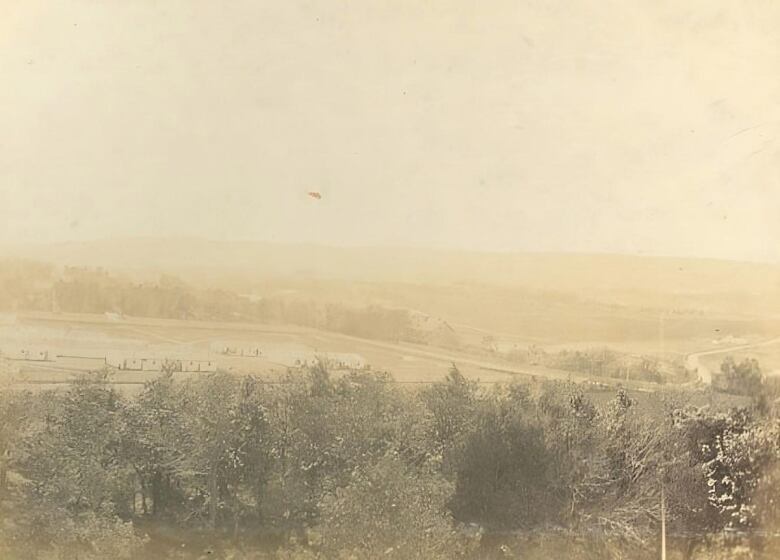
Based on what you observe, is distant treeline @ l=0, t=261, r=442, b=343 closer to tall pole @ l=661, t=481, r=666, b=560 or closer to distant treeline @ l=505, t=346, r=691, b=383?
distant treeline @ l=505, t=346, r=691, b=383

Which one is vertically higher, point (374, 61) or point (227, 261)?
point (374, 61)

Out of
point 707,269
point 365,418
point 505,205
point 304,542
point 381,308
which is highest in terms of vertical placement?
point 505,205

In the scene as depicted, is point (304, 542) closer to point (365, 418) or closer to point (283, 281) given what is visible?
point (365, 418)

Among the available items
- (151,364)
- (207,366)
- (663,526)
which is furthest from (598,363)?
(151,364)

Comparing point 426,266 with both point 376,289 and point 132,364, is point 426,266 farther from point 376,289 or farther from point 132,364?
point 132,364

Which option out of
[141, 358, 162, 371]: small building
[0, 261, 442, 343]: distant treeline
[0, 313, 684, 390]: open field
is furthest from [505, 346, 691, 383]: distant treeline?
[141, 358, 162, 371]: small building

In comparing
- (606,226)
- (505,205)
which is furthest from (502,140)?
(606,226)

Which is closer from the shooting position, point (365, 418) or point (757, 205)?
point (365, 418)
